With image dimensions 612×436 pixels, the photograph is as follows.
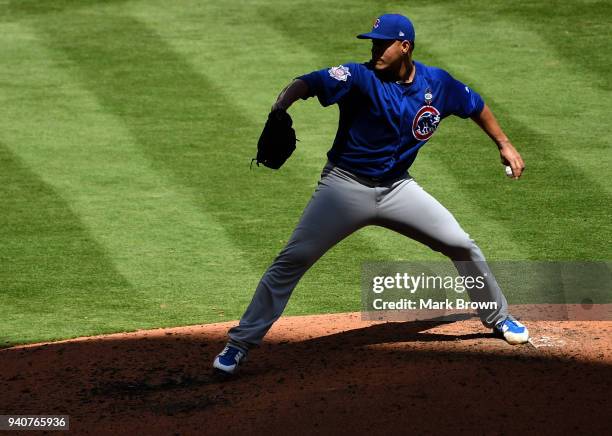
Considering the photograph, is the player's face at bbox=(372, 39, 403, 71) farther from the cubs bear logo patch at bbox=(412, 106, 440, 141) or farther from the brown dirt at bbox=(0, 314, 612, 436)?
the brown dirt at bbox=(0, 314, 612, 436)

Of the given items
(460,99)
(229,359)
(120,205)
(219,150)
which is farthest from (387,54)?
(219,150)

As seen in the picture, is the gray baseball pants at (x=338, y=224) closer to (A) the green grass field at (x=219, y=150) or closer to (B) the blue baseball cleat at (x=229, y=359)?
(B) the blue baseball cleat at (x=229, y=359)

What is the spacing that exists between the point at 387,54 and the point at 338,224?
2.96ft

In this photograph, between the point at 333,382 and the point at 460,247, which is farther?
the point at 460,247

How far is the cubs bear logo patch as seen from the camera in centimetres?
634

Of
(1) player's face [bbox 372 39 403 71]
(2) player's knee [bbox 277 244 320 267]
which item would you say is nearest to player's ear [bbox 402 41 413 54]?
(1) player's face [bbox 372 39 403 71]

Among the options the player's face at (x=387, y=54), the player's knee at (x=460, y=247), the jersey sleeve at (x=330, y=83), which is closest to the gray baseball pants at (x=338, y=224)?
the player's knee at (x=460, y=247)

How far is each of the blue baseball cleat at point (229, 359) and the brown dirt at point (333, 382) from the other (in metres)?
0.08

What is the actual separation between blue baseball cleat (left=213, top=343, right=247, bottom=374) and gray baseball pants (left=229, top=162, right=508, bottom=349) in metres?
0.04

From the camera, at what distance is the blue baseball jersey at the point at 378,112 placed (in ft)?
20.3

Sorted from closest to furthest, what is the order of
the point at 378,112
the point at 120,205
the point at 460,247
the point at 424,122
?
1. the point at 378,112
2. the point at 424,122
3. the point at 460,247
4. the point at 120,205

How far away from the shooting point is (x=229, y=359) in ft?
21.1

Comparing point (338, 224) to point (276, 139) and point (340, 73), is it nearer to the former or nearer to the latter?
point (276, 139)

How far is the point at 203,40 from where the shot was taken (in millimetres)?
14070
